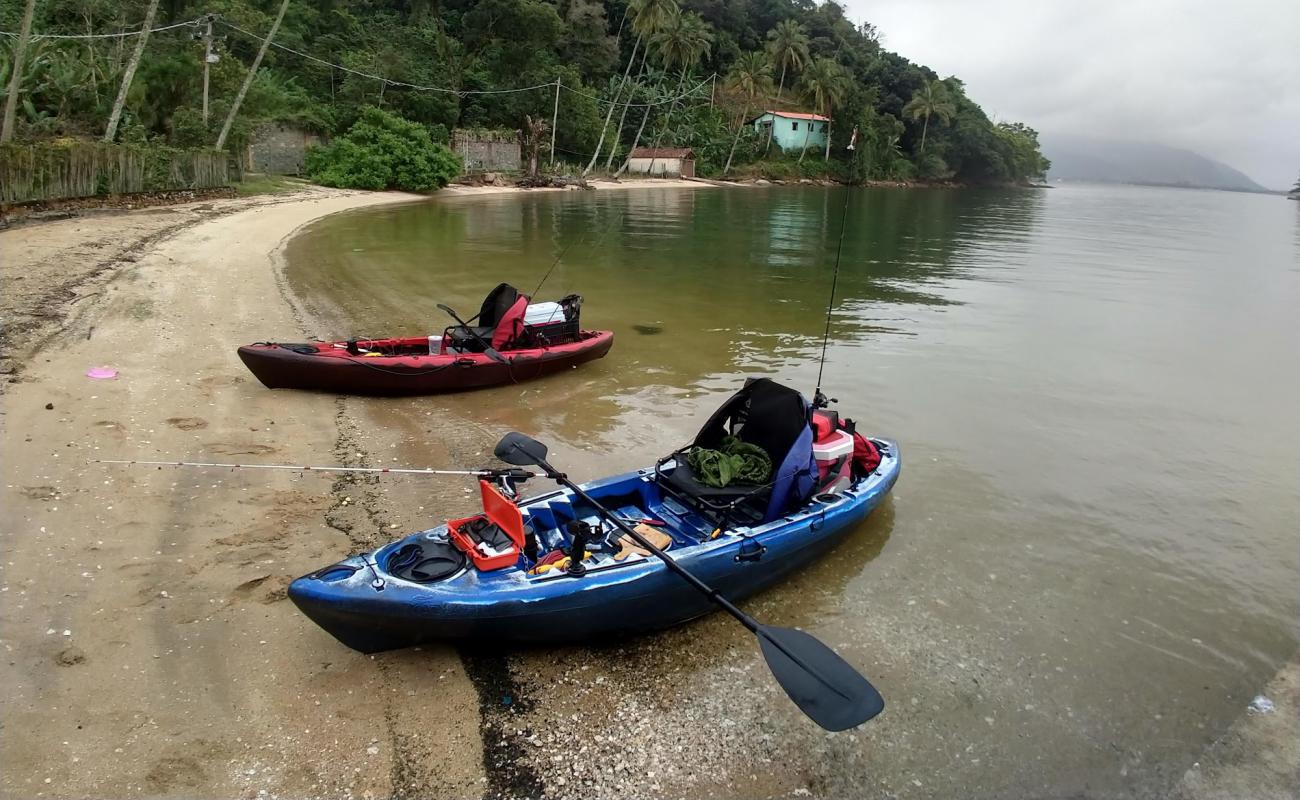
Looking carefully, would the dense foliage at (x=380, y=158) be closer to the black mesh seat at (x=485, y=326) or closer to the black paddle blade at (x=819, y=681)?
the black mesh seat at (x=485, y=326)

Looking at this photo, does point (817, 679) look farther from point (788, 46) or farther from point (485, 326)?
point (788, 46)

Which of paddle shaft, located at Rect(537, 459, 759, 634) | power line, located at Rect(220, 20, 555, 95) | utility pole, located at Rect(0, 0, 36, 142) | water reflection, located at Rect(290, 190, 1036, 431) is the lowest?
paddle shaft, located at Rect(537, 459, 759, 634)

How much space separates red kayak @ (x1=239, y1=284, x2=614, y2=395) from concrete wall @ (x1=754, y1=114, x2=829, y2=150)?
66.6 meters

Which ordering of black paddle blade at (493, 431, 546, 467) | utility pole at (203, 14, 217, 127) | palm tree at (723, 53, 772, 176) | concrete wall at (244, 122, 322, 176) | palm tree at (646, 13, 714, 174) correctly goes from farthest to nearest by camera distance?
palm tree at (723, 53, 772, 176), palm tree at (646, 13, 714, 174), concrete wall at (244, 122, 322, 176), utility pole at (203, 14, 217, 127), black paddle blade at (493, 431, 546, 467)

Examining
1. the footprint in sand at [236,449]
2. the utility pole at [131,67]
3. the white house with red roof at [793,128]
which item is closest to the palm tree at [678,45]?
the white house with red roof at [793,128]

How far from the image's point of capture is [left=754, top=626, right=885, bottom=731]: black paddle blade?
3871 mm

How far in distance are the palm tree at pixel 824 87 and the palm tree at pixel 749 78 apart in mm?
4119

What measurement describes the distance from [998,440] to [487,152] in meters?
43.2

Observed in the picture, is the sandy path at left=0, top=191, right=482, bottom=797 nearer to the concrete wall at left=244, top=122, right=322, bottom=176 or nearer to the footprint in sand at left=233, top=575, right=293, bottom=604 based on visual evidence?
the footprint in sand at left=233, top=575, right=293, bottom=604

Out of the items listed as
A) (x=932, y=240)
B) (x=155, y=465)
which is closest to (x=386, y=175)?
(x=932, y=240)

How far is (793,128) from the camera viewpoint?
2886 inches

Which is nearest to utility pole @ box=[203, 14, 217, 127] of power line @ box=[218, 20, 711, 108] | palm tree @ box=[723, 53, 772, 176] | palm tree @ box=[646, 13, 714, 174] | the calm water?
power line @ box=[218, 20, 711, 108]

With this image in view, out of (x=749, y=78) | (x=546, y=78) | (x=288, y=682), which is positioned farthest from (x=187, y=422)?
(x=749, y=78)

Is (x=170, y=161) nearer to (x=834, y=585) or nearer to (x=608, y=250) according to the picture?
(x=608, y=250)
